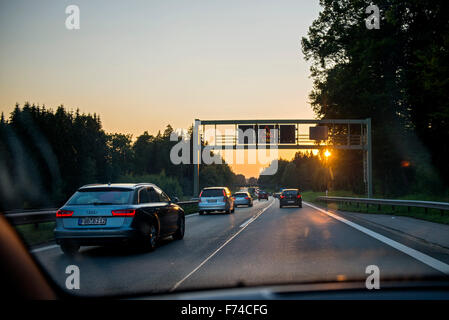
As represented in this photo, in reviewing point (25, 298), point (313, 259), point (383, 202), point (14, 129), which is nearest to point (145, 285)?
point (25, 298)

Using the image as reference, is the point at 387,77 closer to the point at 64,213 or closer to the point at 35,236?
the point at 35,236

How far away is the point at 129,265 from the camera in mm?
8305

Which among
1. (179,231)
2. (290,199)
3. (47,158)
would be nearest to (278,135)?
(290,199)

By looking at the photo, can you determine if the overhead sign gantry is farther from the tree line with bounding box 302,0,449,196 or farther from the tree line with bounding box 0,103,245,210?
the tree line with bounding box 0,103,245,210

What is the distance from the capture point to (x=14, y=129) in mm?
77000

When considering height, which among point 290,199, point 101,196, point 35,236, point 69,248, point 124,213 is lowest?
point 290,199

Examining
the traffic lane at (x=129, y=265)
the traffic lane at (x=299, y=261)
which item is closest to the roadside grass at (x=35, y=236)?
the traffic lane at (x=129, y=265)

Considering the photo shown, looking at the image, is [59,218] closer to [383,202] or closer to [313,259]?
[313,259]

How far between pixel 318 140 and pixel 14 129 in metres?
56.3

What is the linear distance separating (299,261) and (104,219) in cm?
397

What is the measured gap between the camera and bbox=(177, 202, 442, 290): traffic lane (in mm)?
6594

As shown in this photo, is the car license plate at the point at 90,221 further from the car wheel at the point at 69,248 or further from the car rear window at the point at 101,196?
the car wheel at the point at 69,248

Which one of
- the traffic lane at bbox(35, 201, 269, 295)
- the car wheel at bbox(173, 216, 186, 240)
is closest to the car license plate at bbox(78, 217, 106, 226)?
the traffic lane at bbox(35, 201, 269, 295)

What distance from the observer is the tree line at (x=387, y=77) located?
34.5m
